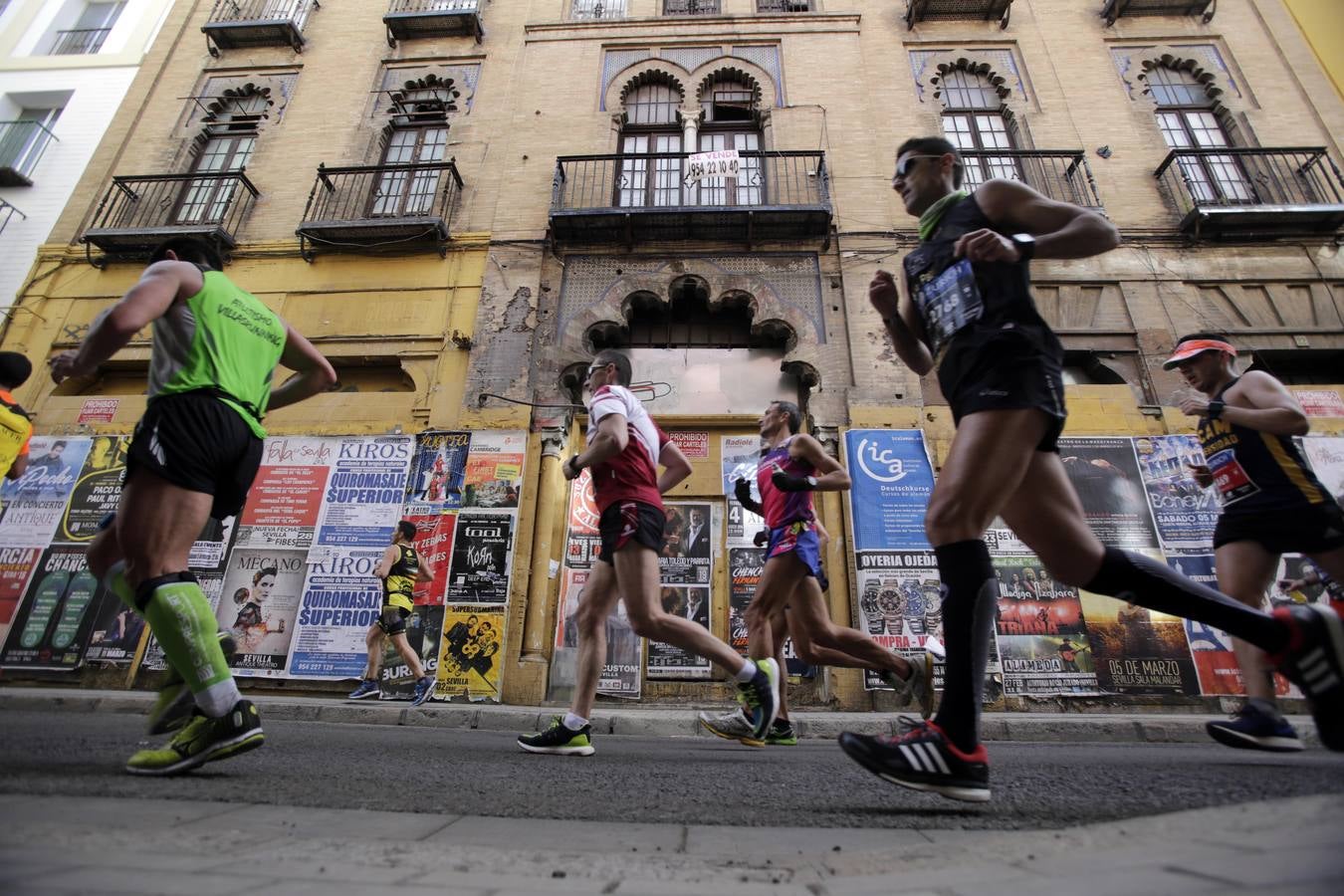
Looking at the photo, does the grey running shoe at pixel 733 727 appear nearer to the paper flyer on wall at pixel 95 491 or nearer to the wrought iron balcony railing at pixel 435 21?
the paper flyer on wall at pixel 95 491

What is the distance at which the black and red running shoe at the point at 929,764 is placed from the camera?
4.90 ft

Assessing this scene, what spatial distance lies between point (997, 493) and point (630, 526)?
165 centimetres

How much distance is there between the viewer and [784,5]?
11617 mm

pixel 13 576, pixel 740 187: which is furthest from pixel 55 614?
pixel 740 187

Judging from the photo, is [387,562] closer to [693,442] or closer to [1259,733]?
[693,442]

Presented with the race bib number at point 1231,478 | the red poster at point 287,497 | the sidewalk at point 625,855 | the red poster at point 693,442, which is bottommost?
the sidewalk at point 625,855

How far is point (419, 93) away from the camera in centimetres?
1128

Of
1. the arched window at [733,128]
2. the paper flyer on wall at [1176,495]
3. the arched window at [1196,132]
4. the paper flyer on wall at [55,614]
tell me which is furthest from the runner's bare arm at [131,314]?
the arched window at [1196,132]

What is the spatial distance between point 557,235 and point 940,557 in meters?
8.71

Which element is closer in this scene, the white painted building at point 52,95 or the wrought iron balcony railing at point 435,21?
the white painted building at point 52,95

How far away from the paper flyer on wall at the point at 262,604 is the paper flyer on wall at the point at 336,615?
0.16 metres

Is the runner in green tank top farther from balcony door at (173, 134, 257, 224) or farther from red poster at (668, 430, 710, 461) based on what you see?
balcony door at (173, 134, 257, 224)

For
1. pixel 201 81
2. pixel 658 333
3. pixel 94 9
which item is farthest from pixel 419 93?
pixel 94 9

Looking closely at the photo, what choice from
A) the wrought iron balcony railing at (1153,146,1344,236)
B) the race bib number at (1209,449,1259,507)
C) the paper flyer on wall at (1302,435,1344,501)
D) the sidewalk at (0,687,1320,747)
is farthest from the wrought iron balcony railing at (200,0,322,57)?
the paper flyer on wall at (1302,435,1344,501)
